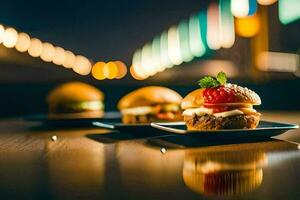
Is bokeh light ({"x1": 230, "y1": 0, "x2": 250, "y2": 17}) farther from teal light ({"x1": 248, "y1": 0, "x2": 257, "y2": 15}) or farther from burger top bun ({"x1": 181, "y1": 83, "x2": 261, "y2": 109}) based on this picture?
burger top bun ({"x1": 181, "y1": 83, "x2": 261, "y2": 109})

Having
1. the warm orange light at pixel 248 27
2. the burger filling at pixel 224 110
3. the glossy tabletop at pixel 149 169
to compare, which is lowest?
the glossy tabletop at pixel 149 169

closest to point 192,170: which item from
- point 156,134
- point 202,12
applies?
point 156,134

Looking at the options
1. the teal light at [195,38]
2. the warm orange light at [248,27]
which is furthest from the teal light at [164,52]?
the warm orange light at [248,27]

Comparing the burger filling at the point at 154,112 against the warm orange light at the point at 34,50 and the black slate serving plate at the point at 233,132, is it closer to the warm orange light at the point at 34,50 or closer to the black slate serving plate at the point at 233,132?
the black slate serving plate at the point at 233,132

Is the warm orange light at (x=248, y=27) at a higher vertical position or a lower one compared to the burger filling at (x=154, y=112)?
higher

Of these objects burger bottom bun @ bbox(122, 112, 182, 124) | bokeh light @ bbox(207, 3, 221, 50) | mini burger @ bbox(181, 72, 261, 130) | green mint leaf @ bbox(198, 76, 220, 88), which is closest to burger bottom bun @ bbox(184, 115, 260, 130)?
mini burger @ bbox(181, 72, 261, 130)

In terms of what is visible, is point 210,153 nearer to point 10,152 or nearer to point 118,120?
point 10,152
